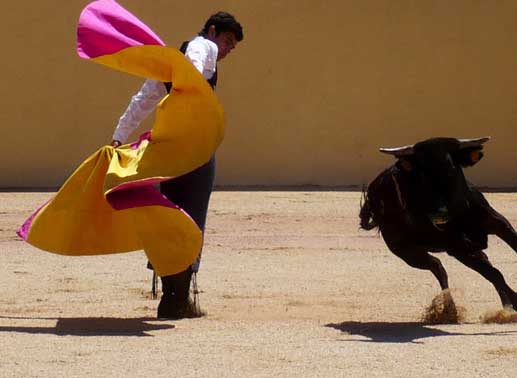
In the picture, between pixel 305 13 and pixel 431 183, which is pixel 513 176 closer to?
pixel 305 13

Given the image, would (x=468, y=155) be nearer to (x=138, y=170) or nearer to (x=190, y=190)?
(x=190, y=190)

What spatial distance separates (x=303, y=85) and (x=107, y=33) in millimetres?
7952

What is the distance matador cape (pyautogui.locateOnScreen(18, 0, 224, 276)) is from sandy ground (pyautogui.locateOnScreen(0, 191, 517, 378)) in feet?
1.41

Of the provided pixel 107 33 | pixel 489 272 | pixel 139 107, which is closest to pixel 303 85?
pixel 489 272

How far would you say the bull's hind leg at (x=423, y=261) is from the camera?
7.93 metres

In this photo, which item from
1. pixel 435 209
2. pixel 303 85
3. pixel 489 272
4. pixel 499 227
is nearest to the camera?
pixel 435 209

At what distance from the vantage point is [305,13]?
15.1m

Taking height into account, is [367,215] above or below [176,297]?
above

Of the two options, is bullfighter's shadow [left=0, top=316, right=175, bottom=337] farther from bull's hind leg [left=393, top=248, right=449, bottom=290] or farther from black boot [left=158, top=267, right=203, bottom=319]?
bull's hind leg [left=393, top=248, right=449, bottom=290]

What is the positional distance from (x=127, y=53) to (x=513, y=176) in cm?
889

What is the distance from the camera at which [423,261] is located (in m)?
7.99

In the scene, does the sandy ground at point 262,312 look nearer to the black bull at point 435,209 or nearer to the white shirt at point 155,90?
the black bull at point 435,209

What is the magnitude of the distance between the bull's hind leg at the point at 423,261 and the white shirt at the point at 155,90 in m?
1.46

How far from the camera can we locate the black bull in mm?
7484
